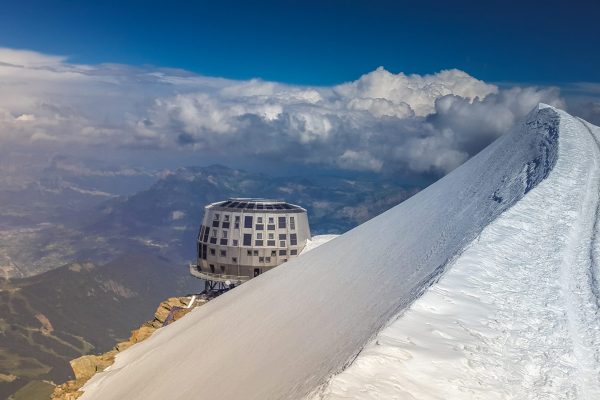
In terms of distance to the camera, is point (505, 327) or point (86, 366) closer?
point (505, 327)

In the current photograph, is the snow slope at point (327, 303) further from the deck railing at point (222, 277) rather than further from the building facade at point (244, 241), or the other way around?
the building facade at point (244, 241)

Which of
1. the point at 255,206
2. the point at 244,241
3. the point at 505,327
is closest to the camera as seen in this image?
the point at 505,327

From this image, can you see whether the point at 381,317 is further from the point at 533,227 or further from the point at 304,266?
the point at 304,266

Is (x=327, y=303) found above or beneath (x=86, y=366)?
above

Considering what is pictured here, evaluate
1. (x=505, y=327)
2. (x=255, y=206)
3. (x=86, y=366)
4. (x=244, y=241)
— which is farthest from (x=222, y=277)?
(x=505, y=327)

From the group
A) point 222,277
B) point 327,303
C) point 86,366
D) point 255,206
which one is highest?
point 327,303

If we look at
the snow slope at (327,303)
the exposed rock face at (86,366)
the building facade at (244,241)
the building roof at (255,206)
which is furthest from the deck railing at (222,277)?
the snow slope at (327,303)

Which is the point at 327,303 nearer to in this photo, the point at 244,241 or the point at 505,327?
the point at 505,327

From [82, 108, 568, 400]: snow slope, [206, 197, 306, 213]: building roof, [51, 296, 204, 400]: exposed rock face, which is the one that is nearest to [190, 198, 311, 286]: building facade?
[206, 197, 306, 213]: building roof

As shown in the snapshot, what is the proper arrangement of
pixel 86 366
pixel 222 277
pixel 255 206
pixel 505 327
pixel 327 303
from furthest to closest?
pixel 255 206, pixel 222 277, pixel 86 366, pixel 327 303, pixel 505 327
